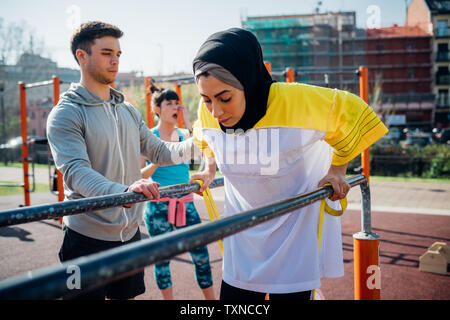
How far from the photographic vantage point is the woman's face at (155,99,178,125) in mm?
3885

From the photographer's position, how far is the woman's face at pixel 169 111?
12.7 ft

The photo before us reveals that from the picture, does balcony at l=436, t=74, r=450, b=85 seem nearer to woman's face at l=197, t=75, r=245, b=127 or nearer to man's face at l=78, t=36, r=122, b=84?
man's face at l=78, t=36, r=122, b=84

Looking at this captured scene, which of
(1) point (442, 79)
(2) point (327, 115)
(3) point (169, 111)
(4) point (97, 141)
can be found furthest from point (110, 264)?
(1) point (442, 79)

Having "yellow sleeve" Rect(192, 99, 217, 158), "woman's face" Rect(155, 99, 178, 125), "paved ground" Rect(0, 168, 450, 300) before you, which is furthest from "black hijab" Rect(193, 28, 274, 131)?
"paved ground" Rect(0, 168, 450, 300)

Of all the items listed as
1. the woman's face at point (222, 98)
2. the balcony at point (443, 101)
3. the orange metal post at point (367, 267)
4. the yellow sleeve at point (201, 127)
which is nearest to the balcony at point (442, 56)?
the balcony at point (443, 101)

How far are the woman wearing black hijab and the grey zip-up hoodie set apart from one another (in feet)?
1.88

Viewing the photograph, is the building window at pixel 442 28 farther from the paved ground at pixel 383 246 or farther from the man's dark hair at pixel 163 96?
the man's dark hair at pixel 163 96

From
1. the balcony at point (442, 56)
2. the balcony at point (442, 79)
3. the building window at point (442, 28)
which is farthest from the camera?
the balcony at point (442, 56)

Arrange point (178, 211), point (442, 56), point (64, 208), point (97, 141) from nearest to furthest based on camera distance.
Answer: point (64, 208) < point (97, 141) < point (178, 211) < point (442, 56)

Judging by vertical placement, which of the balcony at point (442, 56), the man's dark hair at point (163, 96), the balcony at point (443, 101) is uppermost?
the balcony at point (442, 56)

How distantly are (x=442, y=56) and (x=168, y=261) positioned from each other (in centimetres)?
5980

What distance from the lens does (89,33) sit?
217 centimetres

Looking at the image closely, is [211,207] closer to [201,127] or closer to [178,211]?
[201,127]
